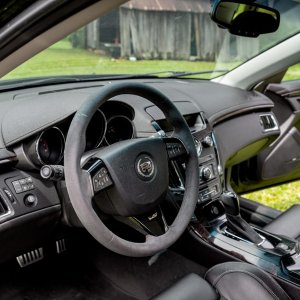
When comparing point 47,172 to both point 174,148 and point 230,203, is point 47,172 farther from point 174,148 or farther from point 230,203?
point 230,203

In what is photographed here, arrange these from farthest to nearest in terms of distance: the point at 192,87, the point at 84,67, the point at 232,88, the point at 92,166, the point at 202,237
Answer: the point at 232,88 → the point at 192,87 → the point at 84,67 → the point at 202,237 → the point at 92,166

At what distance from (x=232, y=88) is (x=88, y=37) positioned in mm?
1114

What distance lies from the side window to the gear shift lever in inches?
53.7

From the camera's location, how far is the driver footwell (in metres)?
2.56

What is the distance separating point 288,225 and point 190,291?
974 mm

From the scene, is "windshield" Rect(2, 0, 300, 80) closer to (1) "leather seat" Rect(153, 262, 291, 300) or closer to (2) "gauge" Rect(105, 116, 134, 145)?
(2) "gauge" Rect(105, 116, 134, 145)

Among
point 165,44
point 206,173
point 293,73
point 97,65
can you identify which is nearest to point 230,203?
point 206,173

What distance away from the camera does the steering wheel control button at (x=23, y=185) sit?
1848 millimetres

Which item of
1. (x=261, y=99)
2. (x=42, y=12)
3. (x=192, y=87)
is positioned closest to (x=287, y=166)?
(x=261, y=99)

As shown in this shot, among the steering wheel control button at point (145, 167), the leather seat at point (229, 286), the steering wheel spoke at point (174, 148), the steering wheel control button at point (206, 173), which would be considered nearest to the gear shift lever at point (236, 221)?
the steering wheel control button at point (206, 173)

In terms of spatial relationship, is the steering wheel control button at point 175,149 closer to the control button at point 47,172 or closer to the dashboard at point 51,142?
the dashboard at point 51,142

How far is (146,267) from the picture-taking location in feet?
8.57

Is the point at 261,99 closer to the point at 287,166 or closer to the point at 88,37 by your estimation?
the point at 287,166

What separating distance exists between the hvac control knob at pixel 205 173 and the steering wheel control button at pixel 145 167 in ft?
2.15
